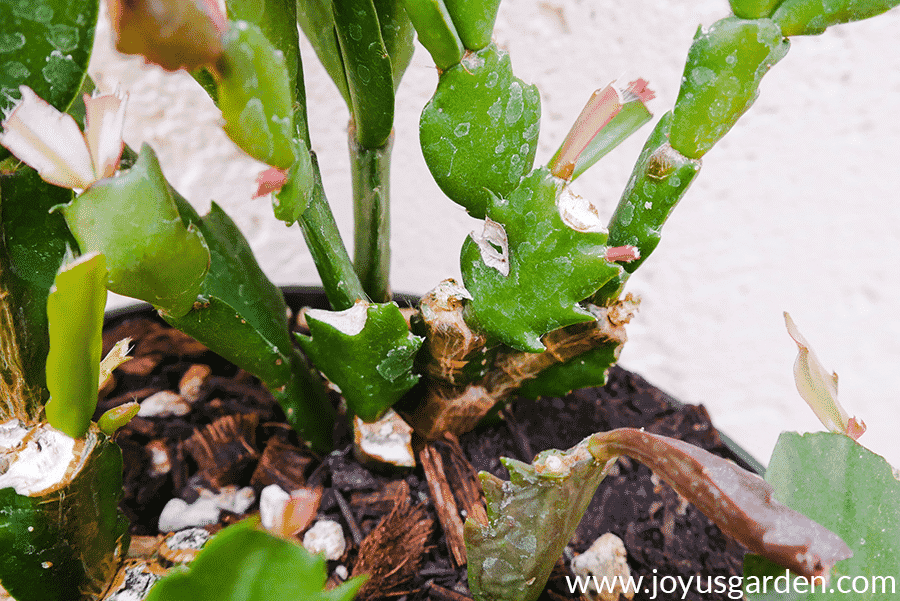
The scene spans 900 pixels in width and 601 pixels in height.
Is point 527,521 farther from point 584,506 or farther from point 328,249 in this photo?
point 328,249

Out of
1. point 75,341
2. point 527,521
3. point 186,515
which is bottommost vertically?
point 186,515

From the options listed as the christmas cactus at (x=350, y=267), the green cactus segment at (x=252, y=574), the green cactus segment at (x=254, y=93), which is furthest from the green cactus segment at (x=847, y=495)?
the green cactus segment at (x=254, y=93)

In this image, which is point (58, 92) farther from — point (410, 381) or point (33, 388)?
point (410, 381)

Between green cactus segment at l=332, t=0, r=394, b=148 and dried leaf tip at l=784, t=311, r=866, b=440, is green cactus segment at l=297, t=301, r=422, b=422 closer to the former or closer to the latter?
green cactus segment at l=332, t=0, r=394, b=148

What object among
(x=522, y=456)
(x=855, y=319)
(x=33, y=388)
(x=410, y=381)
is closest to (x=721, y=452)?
(x=522, y=456)

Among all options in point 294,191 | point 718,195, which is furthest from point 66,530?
point 718,195

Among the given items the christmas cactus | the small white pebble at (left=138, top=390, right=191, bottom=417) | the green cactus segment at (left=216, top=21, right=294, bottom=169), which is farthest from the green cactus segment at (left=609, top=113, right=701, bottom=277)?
the small white pebble at (left=138, top=390, right=191, bottom=417)
